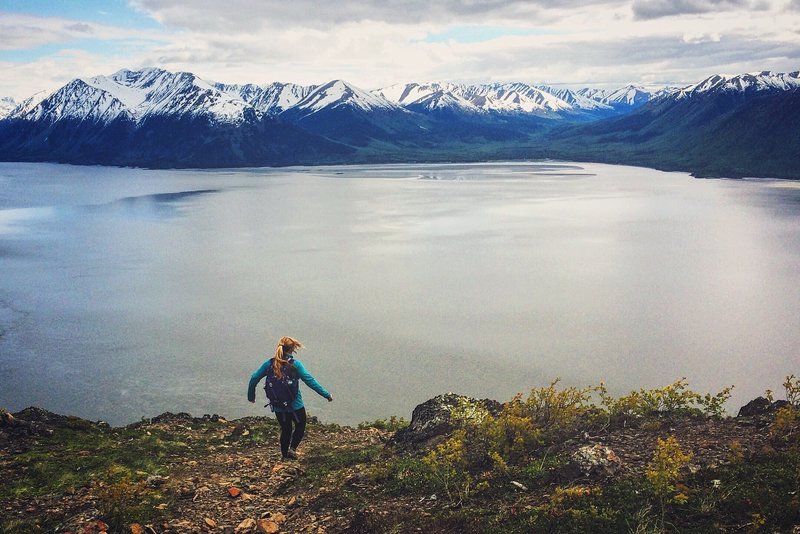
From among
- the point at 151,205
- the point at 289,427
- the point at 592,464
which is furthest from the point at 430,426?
the point at 151,205

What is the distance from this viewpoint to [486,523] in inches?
343

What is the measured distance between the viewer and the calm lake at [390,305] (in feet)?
85.8

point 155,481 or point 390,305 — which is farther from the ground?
point 155,481

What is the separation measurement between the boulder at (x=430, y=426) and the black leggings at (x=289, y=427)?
7.75ft

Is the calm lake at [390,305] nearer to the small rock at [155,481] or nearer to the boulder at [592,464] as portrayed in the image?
the small rock at [155,481]

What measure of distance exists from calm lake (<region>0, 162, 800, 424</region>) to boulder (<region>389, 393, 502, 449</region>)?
8.80 metres

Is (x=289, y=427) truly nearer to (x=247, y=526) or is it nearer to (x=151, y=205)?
(x=247, y=526)

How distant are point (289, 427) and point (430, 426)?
3.32m

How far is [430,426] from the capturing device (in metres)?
13.5

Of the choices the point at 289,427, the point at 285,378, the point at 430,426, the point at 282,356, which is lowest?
the point at 430,426

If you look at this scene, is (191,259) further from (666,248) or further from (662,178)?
(662,178)

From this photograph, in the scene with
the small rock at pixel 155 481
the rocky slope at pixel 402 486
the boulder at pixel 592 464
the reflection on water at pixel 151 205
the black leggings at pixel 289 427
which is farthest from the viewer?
the reflection on water at pixel 151 205

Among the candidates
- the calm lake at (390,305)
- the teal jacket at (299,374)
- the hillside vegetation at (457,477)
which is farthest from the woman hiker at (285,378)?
the calm lake at (390,305)

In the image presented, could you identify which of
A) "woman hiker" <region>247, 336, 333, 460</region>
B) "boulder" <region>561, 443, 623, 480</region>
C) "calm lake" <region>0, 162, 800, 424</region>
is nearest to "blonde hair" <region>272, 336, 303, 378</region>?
"woman hiker" <region>247, 336, 333, 460</region>
